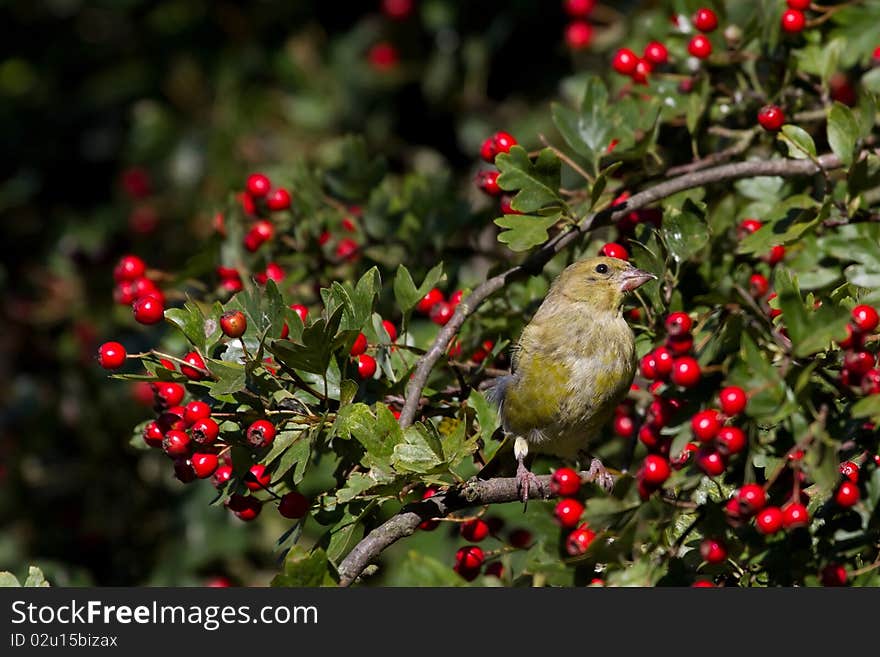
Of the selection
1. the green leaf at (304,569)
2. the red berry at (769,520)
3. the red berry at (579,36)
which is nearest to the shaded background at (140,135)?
the red berry at (579,36)

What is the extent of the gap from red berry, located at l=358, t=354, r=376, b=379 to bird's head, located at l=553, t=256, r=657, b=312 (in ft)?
3.06

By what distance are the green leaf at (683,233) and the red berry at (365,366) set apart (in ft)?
3.18

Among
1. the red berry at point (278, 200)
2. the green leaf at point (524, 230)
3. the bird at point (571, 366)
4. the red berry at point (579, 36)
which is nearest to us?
the green leaf at point (524, 230)

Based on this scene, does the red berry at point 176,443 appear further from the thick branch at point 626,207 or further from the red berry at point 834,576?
the red berry at point 834,576

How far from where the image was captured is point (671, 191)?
377 centimetres

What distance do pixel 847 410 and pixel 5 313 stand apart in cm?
532

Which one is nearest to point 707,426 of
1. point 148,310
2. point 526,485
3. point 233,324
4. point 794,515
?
point 794,515

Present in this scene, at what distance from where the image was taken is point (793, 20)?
4.11m

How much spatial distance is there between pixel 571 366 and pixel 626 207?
2.24 feet

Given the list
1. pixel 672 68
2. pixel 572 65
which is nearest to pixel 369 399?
pixel 672 68

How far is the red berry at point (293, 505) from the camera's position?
3.36 meters

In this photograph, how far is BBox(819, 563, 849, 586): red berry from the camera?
2.94 metres

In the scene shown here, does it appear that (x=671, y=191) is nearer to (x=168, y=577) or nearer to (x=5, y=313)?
(x=168, y=577)

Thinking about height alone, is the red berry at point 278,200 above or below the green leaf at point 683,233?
below
